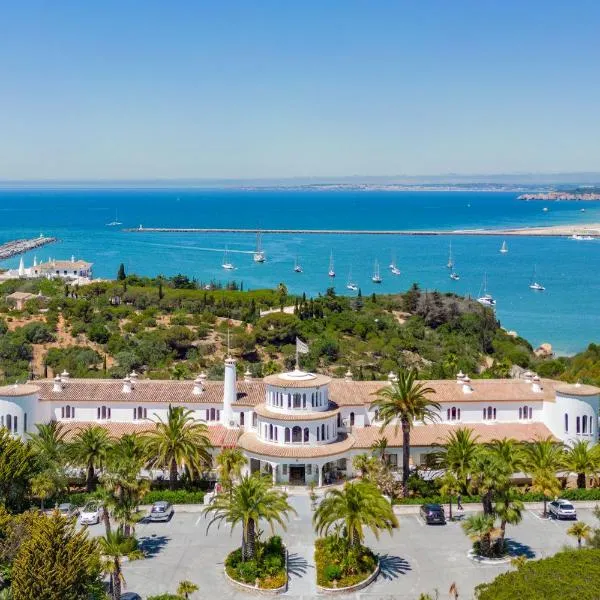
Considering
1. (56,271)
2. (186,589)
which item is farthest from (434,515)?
(56,271)

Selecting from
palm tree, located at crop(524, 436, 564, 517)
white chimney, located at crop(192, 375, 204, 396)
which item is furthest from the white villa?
palm tree, located at crop(524, 436, 564, 517)

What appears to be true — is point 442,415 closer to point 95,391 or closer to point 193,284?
point 95,391

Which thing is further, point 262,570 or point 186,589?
point 262,570

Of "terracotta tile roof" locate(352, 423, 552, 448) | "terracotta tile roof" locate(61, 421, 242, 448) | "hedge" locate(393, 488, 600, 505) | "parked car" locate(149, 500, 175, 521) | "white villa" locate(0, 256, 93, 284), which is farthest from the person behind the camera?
"white villa" locate(0, 256, 93, 284)

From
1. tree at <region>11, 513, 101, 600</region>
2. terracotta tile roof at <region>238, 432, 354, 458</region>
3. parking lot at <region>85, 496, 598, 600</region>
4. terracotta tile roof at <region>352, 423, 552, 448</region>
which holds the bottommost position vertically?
parking lot at <region>85, 496, 598, 600</region>

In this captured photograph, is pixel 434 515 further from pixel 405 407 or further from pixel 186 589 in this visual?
pixel 186 589

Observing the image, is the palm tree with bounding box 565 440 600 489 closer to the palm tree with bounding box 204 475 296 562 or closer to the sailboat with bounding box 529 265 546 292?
the palm tree with bounding box 204 475 296 562

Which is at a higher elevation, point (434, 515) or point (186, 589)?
point (186, 589)

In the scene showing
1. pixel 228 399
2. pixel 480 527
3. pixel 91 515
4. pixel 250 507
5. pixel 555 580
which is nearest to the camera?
pixel 555 580
